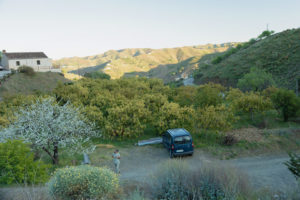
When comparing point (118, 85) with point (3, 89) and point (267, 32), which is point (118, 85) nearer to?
point (3, 89)

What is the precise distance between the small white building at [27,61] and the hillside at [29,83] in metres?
3.96

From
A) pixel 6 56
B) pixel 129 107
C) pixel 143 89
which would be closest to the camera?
pixel 129 107

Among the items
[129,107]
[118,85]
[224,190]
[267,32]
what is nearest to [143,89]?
[118,85]

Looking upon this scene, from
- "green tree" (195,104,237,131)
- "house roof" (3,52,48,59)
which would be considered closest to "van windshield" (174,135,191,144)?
"green tree" (195,104,237,131)

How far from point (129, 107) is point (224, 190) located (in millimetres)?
11394

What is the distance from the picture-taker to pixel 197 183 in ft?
23.1

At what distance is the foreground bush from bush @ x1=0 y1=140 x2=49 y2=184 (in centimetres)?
508

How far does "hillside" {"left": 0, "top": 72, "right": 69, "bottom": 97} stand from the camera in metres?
33.2

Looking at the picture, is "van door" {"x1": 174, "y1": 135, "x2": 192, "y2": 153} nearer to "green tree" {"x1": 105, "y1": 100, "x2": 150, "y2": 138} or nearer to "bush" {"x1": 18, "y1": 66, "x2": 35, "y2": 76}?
"green tree" {"x1": 105, "y1": 100, "x2": 150, "y2": 138}

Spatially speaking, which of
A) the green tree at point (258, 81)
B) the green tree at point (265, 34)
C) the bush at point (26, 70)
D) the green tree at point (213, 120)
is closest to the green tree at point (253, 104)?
the green tree at point (213, 120)

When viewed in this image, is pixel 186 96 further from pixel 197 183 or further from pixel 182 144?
pixel 197 183

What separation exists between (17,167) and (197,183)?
7.32 m

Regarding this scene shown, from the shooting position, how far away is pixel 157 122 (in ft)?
52.5

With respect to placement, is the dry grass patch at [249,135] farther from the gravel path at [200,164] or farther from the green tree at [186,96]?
the green tree at [186,96]
